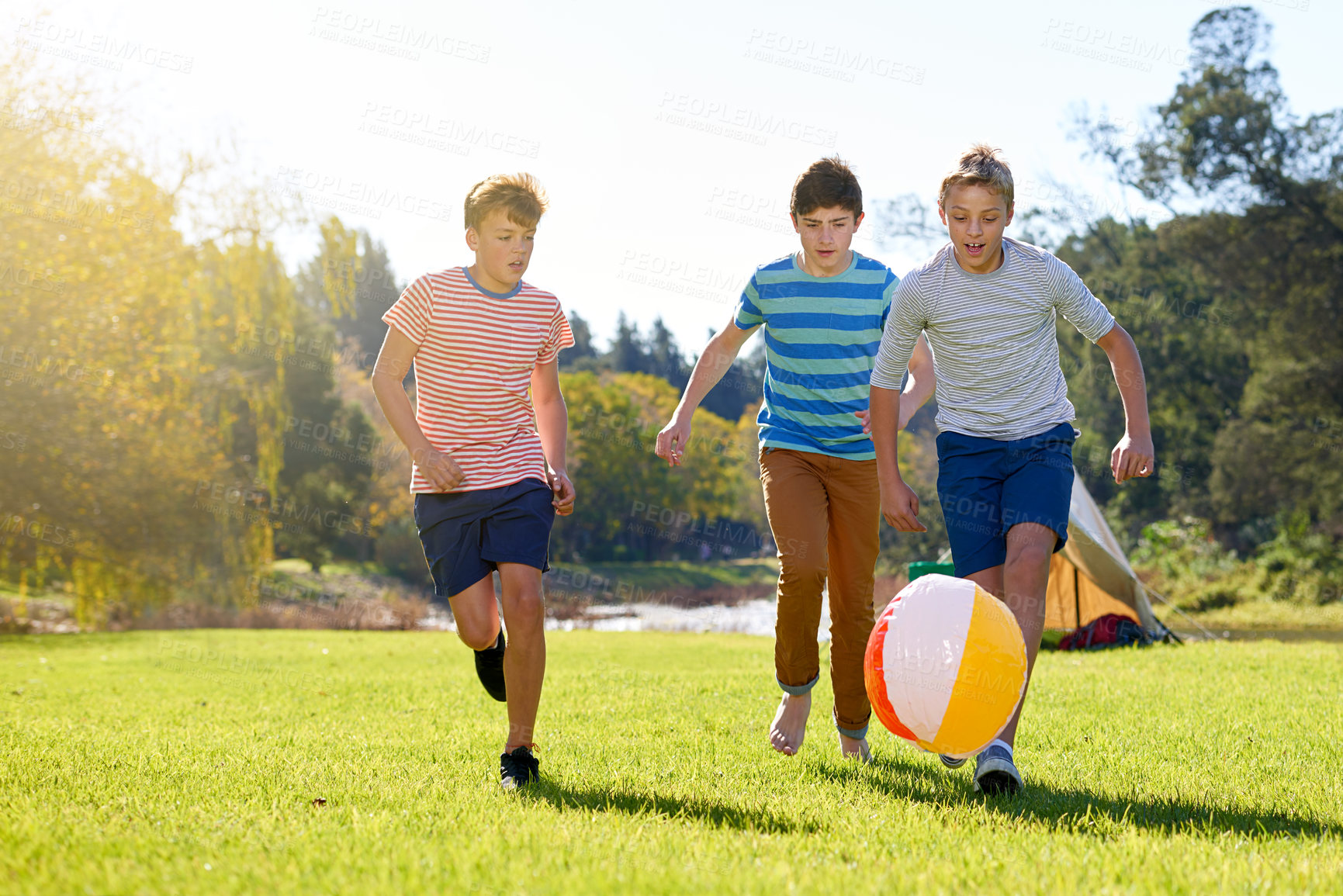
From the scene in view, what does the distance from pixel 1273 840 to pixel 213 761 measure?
13.6 ft

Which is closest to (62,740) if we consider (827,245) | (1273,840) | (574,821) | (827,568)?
(574,821)

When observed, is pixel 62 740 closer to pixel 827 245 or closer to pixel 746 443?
pixel 827 245

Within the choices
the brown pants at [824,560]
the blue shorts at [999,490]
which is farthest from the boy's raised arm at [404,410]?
the blue shorts at [999,490]

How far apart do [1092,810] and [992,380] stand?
5.79 feet

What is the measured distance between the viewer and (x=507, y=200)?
14.5ft

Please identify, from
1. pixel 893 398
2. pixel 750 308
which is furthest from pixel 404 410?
pixel 893 398

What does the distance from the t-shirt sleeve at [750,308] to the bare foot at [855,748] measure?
6.54 ft

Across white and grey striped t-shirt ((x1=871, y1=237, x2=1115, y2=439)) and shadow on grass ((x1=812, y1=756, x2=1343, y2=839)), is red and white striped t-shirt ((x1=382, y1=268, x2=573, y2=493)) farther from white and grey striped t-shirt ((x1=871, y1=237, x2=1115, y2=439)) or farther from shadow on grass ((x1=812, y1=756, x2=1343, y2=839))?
shadow on grass ((x1=812, y1=756, x2=1343, y2=839))

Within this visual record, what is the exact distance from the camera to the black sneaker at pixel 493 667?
16.0 ft

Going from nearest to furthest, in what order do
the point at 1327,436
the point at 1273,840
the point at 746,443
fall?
the point at 1273,840
the point at 1327,436
the point at 746,443

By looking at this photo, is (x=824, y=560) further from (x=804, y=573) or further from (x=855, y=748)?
(x=855, y=748)

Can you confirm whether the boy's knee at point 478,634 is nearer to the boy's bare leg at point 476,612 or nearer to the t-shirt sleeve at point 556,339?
the boy's bare leg at point 476,612

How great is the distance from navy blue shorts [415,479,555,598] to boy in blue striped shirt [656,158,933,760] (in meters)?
0.70

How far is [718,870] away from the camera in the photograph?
270cm
